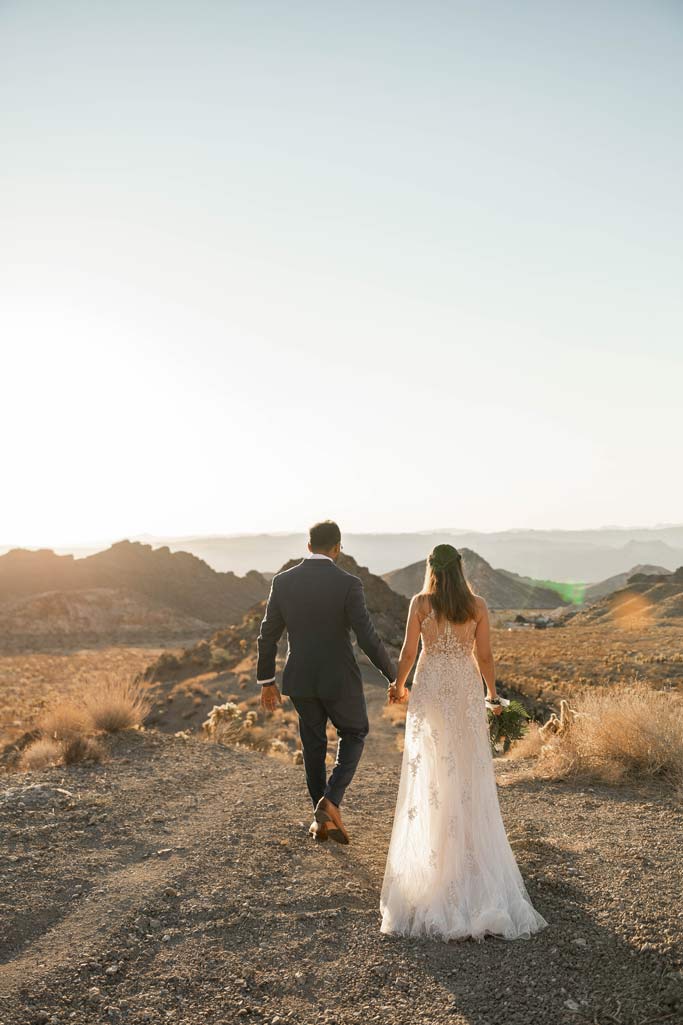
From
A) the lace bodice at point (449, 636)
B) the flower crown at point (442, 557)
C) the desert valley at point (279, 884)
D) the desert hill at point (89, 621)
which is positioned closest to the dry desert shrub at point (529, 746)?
Result: the desert valley at point (279, 884)

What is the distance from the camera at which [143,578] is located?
8650 centimetres

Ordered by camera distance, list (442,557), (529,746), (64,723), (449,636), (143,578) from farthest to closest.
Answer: (143,578)
(529,746)
(64,723)
(449,636)
(442,557)

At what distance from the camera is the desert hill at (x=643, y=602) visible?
49688 mm

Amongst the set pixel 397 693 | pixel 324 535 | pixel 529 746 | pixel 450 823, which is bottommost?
pixel 529 746

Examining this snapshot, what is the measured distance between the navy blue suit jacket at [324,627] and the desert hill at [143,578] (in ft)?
246

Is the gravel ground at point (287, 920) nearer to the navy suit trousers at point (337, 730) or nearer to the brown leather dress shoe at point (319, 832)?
the brown leather dress shoe at point (319, 832)

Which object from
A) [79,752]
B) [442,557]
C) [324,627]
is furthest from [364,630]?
[79,752]

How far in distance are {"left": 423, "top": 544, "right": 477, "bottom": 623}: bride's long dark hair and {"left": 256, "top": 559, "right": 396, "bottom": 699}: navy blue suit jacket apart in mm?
978

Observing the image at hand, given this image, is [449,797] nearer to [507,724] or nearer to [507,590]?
[507,724]

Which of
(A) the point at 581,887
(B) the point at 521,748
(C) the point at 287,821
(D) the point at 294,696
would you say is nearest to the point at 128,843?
(C) the point at 287,821

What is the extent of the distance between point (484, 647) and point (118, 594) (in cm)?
7827

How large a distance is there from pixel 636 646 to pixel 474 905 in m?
31.5

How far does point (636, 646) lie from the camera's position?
32.6 m

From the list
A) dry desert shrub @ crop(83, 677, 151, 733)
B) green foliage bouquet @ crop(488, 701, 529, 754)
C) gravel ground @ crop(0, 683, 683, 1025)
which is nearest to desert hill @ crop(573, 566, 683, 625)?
dry desert shrub @ crop(83, 677, 151, 733)
